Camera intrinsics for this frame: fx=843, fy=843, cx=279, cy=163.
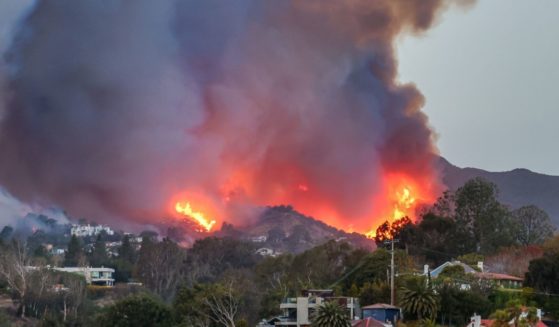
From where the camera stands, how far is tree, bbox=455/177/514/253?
95312 millimetres

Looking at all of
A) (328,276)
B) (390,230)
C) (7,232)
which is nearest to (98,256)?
(7,232)

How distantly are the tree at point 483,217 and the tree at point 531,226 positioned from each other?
2.83 metres

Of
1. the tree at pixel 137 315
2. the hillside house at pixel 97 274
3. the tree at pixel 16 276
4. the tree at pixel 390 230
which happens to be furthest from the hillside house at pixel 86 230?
the tree at pixel 137 315

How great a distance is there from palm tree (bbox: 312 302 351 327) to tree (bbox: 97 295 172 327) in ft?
71.5

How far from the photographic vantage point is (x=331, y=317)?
5928cm

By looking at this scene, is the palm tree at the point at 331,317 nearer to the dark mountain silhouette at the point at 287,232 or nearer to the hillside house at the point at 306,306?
the hillside house at the point at 306,306

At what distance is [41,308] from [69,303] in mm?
3047

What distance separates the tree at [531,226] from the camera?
327 feet

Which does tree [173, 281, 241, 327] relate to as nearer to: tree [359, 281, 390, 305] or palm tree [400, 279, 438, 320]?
tree [359, 281, 390, 305]

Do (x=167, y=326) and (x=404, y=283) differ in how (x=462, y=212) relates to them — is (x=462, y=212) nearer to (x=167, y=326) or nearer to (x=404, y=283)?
(x=404, y=283)

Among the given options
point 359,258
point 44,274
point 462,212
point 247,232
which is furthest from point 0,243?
point 462,212

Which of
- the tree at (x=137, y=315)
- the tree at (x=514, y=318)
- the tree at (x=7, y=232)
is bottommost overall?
the tree at (x=514, y=318)

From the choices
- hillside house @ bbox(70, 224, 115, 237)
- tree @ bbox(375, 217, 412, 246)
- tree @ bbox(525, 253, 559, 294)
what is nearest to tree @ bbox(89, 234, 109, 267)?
hillside house @ bbox(70, 224, 115, 237)

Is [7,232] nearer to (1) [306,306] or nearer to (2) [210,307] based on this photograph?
(2) [210,307]
